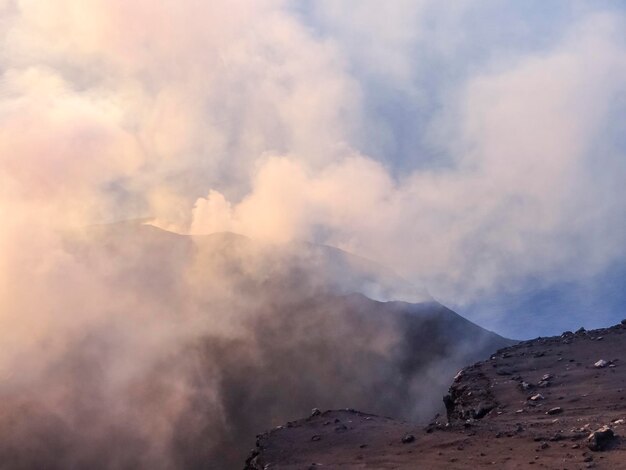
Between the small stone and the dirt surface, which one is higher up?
the dirt surface

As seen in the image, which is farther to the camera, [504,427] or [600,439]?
[504,427]

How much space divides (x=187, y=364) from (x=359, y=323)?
32.2 feet

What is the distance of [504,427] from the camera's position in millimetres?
11555

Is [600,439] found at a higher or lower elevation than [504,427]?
lower

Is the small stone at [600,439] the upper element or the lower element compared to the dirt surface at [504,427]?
lower

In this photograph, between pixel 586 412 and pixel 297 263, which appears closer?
pixel 586 412

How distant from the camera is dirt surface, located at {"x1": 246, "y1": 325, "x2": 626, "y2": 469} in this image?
1022cm

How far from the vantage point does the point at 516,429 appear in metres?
11.3

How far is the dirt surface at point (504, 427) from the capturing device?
33.5 ft

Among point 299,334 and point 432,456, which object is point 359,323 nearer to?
point 299,334

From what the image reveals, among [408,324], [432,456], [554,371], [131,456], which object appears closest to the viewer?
[432,456]

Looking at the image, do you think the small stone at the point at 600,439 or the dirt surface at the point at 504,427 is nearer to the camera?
the small stone at the point at 600,439

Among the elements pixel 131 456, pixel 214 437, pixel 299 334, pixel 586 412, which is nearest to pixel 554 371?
pixel 586 412

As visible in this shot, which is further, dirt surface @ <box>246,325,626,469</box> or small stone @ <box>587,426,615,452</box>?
dirt surface @ <box>246,325,626,469</box>
